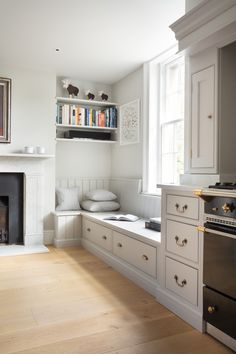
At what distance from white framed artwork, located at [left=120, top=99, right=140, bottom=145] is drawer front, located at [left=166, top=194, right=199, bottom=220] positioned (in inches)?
80.3

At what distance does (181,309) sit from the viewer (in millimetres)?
2189

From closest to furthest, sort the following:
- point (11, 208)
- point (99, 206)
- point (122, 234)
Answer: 1. point (122, 234)
2. point (11, 208)
3. point (99, 206)

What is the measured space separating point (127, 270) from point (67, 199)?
6.03 feet

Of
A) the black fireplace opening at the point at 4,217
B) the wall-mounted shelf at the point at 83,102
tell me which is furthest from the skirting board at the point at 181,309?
the wall-mounted shelf at the point at 83,102

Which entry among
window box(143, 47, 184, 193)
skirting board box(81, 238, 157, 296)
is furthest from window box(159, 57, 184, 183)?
skirting board box(81, 238, 157, 296)

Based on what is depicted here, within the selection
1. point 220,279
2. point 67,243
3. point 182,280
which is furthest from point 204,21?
point 67,243

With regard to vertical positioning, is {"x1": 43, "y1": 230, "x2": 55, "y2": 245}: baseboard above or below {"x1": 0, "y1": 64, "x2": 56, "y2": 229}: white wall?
below

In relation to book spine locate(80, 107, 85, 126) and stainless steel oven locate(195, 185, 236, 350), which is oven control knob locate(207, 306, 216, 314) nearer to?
stainless steel oven locate(195, 185, 236, 350)

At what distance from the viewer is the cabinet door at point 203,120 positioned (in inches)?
86.9

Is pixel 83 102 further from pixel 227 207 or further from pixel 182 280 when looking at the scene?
pixel 227 207

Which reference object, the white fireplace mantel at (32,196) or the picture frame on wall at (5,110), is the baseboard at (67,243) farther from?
the picture frame on wall at (5,110)

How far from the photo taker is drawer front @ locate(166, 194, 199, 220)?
81.7 inches

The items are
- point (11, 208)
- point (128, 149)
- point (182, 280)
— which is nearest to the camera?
point (182, 280)

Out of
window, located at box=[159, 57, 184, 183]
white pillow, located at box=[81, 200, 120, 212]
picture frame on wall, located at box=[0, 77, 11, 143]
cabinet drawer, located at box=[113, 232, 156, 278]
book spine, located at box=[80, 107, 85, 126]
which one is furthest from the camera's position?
book spine, located at box=[80, 107, 85, 126]
